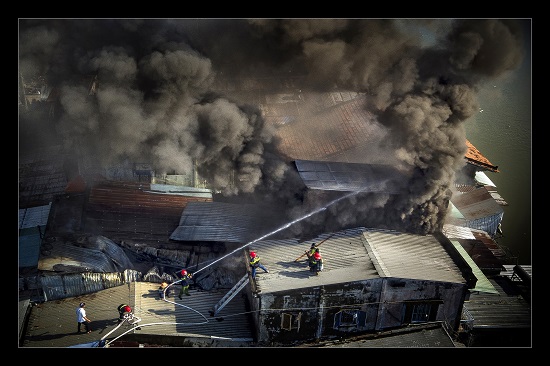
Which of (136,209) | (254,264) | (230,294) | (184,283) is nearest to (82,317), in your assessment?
(184,283)

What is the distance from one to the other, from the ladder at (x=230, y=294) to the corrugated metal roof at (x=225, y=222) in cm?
224

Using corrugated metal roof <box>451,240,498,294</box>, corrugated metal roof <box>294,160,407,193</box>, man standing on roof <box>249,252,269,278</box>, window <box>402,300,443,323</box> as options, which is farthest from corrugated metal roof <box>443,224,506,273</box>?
man standing on roof <box>249,252,269,278</box>

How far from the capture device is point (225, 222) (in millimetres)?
18719

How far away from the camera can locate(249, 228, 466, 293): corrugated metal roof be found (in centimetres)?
1498

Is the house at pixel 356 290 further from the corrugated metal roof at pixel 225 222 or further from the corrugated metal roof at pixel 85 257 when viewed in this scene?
the corrugated metal roof at pixel 85 257

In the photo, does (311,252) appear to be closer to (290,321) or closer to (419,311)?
(290,321)

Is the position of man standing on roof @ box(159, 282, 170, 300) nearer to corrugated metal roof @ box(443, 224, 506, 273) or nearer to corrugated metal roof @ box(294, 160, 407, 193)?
corrugated metal roof @ box(294, 160, 407, 193)

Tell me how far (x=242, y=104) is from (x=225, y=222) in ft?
17.2

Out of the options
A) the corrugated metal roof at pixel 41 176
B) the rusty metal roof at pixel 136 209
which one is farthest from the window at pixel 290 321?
the corrugated metal roof at pixel 41 176

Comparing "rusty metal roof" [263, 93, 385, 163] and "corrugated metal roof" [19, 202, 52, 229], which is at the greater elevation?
"rusty metal roof" [263, 93, 385, 163]

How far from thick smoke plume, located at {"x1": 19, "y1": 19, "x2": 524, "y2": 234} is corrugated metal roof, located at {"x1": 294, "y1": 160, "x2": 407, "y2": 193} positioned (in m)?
0.42

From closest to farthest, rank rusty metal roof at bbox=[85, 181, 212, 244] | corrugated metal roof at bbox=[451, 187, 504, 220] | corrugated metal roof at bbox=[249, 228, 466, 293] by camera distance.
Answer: corrugated metal roof at bbox=[249, 228, 466, 293] < rusty metal roof at bbox=[85, 181, 212, 244] < corrugated metal roof at bbox=[451, 187, 504, 220]

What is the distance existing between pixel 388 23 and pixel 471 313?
12567 millimetres

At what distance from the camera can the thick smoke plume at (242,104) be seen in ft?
58.1
